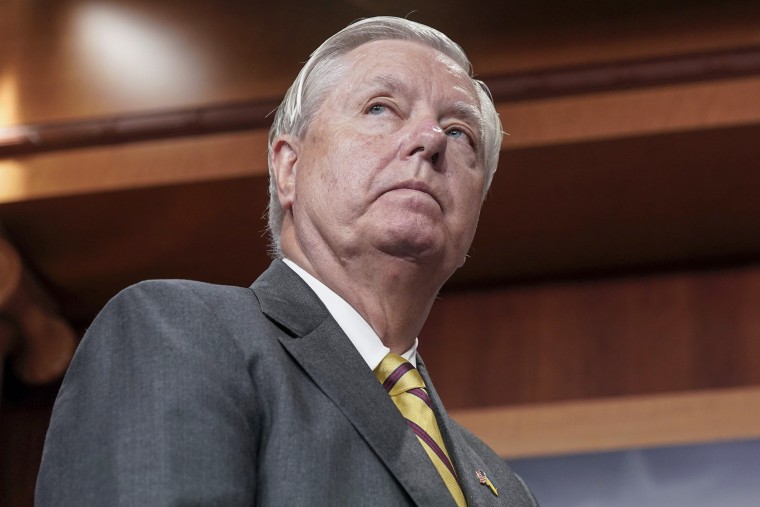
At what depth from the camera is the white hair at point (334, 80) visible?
1998mm

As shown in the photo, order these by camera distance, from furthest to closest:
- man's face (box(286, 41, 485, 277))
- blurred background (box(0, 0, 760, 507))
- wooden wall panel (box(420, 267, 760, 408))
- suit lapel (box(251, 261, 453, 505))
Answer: wooden wall panel (box(420, 267, 760, 408))
blurred background (box(0, 0, 760, 507))
man's face (box(286, 41, 485, 277))
suit lapel (box(251, 261, 453, 505))

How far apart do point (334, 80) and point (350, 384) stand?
0.65 m

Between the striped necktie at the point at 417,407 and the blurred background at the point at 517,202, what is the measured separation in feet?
6.34

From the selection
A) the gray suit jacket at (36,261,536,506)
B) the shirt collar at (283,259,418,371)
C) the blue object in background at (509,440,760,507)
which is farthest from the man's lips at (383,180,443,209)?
the blue object in background at (509,440,760,507)

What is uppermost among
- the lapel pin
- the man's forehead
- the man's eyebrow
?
the man's forehead

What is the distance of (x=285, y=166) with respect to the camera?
201 centimetres

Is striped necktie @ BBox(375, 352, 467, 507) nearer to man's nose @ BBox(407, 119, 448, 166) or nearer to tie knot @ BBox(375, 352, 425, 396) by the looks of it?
tie knot @ BBox(375, 352, 425, 396)

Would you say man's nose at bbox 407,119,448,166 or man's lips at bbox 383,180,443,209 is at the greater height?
man's nose at bbox 407,119,448,166

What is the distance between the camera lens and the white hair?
2.00 m

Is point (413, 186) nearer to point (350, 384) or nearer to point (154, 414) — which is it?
point (350, 384)

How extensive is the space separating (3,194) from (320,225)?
2164 millimetres

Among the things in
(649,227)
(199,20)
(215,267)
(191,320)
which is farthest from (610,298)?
(191,320)

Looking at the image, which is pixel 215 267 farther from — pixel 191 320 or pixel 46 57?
pixel 191 320

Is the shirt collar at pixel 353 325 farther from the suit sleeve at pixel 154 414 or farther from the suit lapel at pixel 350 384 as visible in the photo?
the suit sleeve at pixel 154 414
